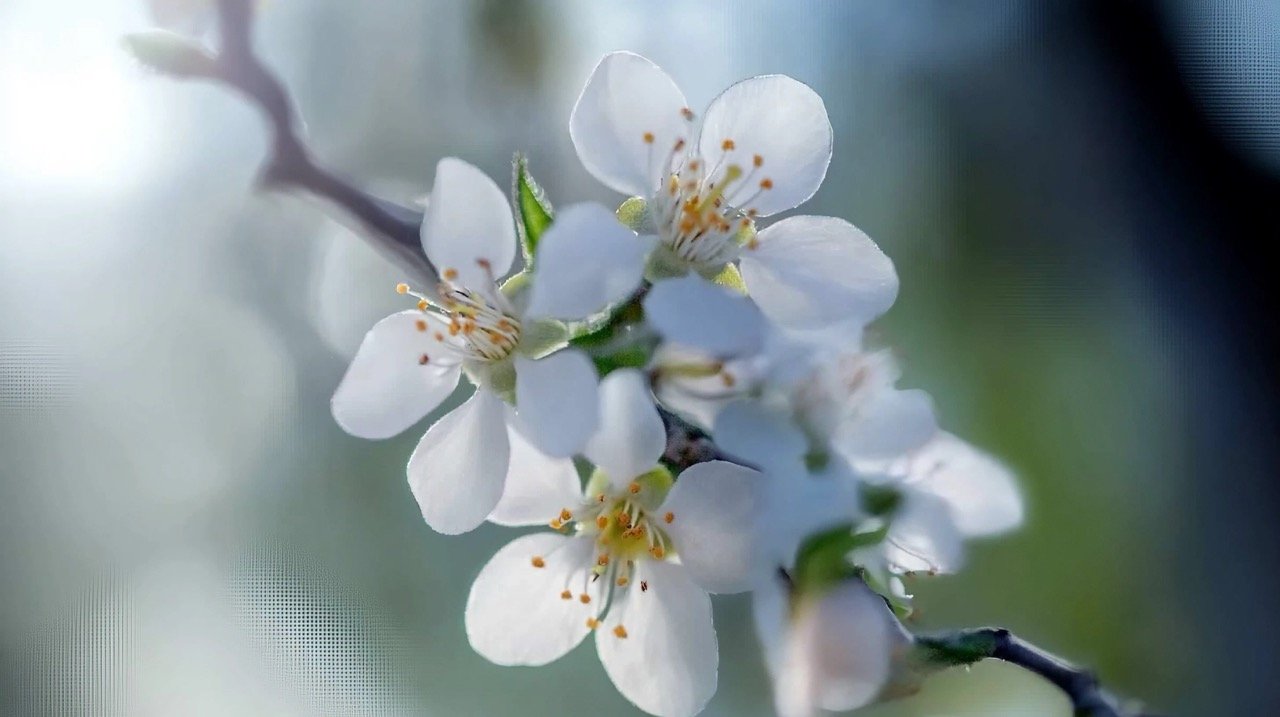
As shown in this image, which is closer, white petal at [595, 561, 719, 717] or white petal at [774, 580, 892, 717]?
white petal at [774, 580, 892, 717]

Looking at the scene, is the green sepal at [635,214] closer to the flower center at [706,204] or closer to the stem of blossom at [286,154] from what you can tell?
the flower center at [706,204]

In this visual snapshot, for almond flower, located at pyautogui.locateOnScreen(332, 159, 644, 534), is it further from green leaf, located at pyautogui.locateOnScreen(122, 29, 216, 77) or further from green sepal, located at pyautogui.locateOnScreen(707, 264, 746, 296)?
green leaf, located at pyautogui.locateOnScreen(122, 29, 216, 77)

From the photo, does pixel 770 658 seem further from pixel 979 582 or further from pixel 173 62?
pixel 979 582

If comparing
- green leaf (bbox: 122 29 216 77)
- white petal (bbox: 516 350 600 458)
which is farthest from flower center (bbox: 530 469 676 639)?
green leaf (bbox: 122 29 216 77)

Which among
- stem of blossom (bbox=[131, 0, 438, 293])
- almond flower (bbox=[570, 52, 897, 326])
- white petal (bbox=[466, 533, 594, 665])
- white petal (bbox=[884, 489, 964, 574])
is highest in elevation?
almond flower (bbox=[570, 52, 897, 326])

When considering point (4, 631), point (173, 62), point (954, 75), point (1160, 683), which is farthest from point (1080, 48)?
point (4, 631)

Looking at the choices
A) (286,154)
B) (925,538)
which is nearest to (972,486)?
(925,538)
